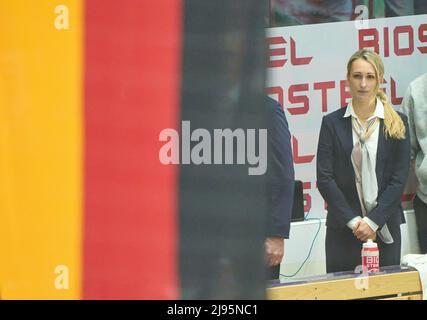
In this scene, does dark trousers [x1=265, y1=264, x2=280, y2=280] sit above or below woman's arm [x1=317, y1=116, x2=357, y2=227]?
below

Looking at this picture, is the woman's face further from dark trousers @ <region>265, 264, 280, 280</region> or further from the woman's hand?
dark trousers @ <region>265, 264, 280, 280</region>

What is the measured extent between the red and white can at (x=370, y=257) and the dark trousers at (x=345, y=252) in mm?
18

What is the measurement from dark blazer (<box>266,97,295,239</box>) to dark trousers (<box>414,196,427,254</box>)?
1.93ft

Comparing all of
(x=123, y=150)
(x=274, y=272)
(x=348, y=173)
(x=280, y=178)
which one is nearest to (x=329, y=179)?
(x=348, y=173)

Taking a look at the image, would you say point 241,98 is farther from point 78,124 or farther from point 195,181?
point 78,124

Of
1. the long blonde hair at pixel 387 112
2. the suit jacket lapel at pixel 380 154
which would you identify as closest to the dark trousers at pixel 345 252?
the suit jacket lapel at pixel 380 154

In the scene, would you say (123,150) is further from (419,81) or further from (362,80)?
(419,81)

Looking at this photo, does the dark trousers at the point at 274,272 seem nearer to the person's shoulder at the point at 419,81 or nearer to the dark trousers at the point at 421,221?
the dark trousers at the point at 421,221

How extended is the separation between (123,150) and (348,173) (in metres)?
1.37

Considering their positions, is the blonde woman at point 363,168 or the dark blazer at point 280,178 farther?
the blonde woman at point 363,168

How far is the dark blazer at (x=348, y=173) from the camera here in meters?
3.04

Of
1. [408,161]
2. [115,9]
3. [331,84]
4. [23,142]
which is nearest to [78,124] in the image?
[23,142]

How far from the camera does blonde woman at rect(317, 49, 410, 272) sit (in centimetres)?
305

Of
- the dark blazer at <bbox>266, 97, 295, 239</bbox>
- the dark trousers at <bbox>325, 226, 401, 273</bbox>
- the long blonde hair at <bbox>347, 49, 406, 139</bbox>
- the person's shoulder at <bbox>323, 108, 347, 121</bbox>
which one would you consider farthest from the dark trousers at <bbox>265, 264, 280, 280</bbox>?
the long blonde hair at <bbox>347, 49, 406, 139</bbox>
